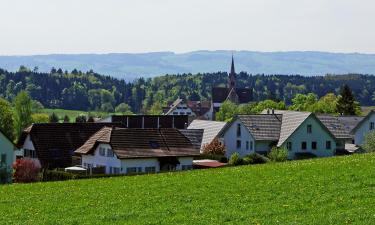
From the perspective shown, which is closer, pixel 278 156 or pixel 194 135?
pixel 278 156

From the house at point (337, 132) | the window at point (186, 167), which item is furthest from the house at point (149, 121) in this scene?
the window at point (186, 167)

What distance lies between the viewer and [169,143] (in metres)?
67.5

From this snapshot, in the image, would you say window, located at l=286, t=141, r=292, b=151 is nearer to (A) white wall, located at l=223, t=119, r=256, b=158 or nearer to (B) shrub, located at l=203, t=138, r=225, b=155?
(A) white wall, located at l=223, t=119, r=256, b=158

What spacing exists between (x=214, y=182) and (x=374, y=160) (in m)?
9.30

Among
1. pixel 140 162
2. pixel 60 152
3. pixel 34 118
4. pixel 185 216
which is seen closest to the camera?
pixel 185 216

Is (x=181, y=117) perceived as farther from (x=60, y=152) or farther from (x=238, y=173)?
(x=238, y=173)

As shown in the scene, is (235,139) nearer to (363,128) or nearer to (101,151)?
(363,128)

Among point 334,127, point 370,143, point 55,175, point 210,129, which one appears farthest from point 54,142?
point 334,127

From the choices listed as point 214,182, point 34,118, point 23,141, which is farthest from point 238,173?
point 34,118

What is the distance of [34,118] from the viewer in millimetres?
152375

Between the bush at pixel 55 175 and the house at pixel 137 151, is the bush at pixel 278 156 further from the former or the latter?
the bush at pixel 55 175

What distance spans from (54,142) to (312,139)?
29125mm

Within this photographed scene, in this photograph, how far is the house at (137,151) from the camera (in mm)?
62906

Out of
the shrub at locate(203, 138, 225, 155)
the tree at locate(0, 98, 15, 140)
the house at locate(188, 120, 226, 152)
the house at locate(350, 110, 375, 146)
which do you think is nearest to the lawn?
the shrub at locate(203, 138, 225, 155)
